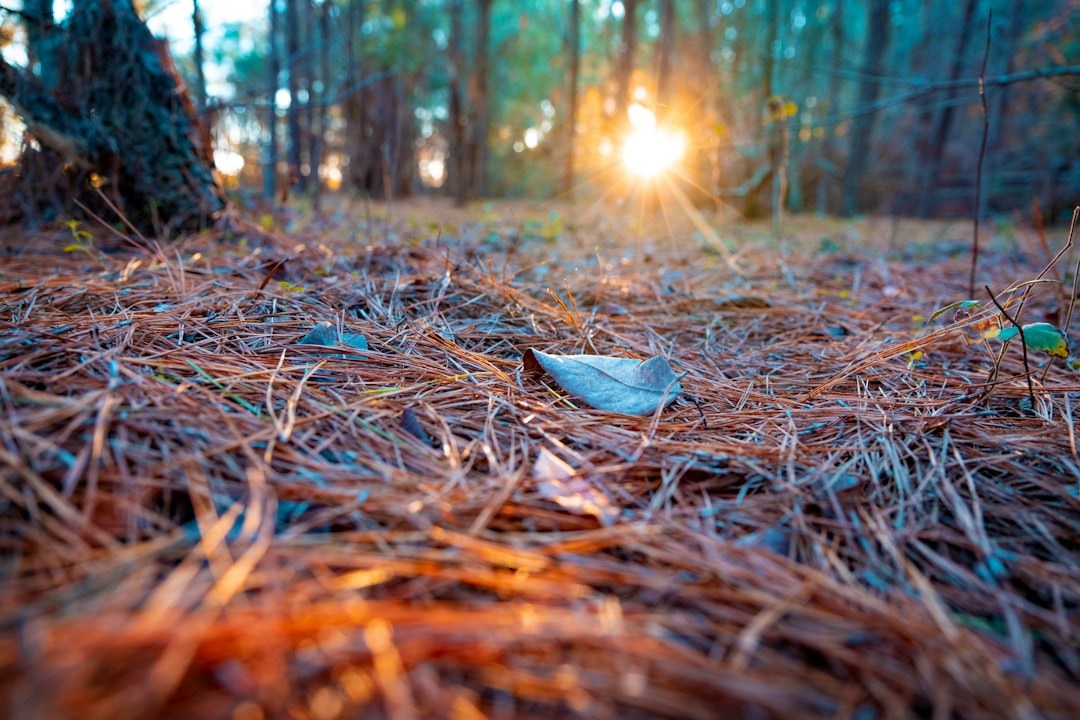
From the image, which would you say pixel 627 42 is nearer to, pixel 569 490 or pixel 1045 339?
pixel 1045 339

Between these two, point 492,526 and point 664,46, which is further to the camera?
point 664,46

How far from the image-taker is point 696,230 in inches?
241

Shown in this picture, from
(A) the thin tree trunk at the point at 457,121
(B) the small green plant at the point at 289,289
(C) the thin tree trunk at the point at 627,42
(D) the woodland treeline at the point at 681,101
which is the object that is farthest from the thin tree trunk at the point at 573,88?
(B) the small green plant at the point at 289,289

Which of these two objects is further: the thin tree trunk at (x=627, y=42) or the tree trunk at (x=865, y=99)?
the tree trunk at (x=865, y=99)

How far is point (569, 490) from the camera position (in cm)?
101

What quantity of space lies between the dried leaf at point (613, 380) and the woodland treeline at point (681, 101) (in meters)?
2.36

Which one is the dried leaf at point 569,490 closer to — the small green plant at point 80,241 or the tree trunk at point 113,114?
the small green plant at point 80,241

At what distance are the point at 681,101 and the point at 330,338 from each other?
15306 mm

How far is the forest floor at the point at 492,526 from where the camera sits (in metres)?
0.65

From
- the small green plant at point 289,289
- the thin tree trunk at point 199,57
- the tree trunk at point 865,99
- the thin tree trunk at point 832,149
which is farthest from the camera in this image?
the thin tree trunk at point 832,149

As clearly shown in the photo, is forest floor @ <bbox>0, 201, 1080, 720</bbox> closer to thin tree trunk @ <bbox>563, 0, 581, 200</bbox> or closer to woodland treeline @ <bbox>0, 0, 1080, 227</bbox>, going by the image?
woodland treeline @ <bbox>0, 0, 1080, 227</bbox>

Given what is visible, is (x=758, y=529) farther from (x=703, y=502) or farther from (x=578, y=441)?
(x=578, y=441)

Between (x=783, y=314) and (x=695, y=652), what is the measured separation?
1.98 m

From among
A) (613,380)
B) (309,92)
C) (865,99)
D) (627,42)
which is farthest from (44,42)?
(865,99)
